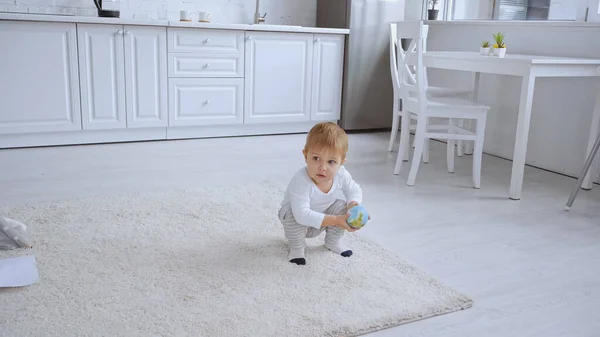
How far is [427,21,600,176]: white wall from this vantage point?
3283 millimetres

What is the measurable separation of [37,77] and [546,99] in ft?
10.3

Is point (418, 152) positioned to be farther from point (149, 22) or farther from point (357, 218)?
point (149, 22)

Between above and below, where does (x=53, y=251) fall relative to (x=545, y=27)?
below

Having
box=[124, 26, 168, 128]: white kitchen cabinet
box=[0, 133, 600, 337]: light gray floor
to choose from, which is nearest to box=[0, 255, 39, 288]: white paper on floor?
box=[0, 133, 600, 337]: light gray floor

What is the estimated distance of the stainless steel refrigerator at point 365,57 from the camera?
4.48 metres

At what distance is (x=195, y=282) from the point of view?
1.76 meters

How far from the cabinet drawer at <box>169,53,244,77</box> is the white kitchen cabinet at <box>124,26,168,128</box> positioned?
0.27ft

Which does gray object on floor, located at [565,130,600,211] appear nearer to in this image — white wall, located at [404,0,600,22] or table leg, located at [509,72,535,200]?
table leg, located at [509,72,535,200]

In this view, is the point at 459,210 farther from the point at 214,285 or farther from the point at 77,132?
the point at 77,132

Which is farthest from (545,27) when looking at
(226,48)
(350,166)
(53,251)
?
(53,251)

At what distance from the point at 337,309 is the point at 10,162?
244cm

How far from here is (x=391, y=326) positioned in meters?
1.57

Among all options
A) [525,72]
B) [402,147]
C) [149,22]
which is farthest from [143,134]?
[525,72]

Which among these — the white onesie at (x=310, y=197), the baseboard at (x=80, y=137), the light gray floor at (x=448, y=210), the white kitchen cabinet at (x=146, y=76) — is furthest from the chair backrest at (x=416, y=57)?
the baseboard at (x=80, y=137)
